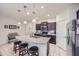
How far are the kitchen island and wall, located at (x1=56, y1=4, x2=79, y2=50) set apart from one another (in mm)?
252

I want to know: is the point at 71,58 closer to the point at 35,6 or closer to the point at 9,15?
the point at 35,6

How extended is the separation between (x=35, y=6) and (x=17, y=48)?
3.15 ft

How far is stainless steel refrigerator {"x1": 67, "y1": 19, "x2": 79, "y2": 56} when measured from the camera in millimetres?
2098

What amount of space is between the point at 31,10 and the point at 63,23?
2.36ft

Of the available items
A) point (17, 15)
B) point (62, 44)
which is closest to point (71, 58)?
point (62, 44)

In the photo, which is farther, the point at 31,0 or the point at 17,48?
the point at 17,48

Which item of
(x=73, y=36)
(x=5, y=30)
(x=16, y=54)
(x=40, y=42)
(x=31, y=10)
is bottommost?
(x=16, y=54)

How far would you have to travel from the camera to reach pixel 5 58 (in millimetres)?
2070

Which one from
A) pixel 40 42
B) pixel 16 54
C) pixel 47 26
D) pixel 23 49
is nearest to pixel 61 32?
pixel 47 26

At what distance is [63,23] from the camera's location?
2.12 metres

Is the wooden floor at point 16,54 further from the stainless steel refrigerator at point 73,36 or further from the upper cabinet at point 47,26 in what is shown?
the upper cabinet at point 47,26

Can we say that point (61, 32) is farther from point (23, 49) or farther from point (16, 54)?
point (16, 54)

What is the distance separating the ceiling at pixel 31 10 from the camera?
205 cm

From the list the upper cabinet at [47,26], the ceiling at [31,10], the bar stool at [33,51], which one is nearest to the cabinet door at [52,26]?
the upper cabinet at [47,26]
